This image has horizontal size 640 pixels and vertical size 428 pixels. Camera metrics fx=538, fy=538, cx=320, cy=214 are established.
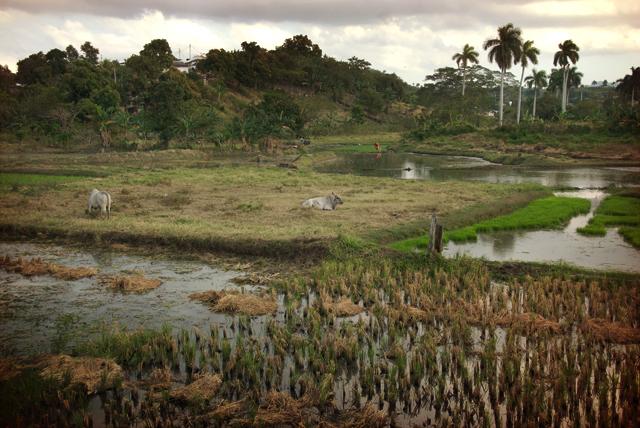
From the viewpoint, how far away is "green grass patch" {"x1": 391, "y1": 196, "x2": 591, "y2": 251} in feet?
54.2

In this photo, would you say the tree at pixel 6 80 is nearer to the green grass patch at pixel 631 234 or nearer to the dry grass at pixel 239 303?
the dry grass at pixel 239 303

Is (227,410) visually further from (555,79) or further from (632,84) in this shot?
(555,79)

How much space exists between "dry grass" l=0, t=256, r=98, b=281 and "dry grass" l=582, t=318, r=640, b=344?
37.6ft

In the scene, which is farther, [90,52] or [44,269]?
[90,52]

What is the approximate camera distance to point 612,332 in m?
9.85

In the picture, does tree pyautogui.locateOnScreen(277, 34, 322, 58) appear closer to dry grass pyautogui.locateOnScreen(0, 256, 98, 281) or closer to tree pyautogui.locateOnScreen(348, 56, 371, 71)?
tree pyautogui.locateOnScreen(348, 56, 371, 71)

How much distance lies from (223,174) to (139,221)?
14.9 m

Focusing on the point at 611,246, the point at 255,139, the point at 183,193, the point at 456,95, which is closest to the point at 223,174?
the point at 183,193

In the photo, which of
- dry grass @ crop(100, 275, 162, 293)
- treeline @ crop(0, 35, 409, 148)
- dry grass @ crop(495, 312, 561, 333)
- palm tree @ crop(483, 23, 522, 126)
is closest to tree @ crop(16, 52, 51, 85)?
treeline @ crop(0, 35, 409, 148)

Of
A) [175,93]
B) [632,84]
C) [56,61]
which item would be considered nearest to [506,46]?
[632,84]

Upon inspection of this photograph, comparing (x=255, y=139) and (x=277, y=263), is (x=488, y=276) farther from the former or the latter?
(x=255, y=139)

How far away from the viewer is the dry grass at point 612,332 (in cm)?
973

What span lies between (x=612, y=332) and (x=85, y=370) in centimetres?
918

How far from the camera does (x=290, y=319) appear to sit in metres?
10.9
